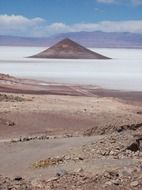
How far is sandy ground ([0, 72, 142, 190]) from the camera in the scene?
6.52m

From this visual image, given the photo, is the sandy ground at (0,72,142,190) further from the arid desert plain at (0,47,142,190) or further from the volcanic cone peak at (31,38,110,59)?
the volcanic cone peak at (31,38,110,59)

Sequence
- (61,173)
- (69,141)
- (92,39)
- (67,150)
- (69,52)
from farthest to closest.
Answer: (92,39)
(69,52)
(69,141)
(67,150)
(61,173)

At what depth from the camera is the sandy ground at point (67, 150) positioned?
21.4 feet

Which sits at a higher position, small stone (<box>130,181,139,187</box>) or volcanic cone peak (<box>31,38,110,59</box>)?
volcanic cone peak (<box>31,38,110,59</box>)

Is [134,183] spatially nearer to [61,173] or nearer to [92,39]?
[61,173]

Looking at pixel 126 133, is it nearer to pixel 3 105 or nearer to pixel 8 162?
pixel 8 162

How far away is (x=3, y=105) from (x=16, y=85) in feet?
29.5

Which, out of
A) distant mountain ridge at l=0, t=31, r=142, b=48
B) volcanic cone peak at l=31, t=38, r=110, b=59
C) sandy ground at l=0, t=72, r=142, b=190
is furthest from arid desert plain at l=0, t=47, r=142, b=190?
distant mountain ridge at l=0, t=31, r=142, b=48

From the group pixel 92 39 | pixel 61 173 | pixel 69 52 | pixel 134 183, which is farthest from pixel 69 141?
pixel 92 39

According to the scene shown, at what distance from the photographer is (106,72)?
3788 cm

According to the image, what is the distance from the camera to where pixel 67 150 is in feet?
29.3

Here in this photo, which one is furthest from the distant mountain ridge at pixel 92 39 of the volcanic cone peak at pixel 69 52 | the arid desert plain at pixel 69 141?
the arid desert plain at pixel 69 141

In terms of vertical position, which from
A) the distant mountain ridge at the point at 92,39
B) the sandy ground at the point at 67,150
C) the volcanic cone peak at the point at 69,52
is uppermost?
the distant mountain ridge at the point at 92,39

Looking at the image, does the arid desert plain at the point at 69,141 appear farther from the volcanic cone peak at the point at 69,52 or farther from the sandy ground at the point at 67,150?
the volcanic cone peak at the point at 69,52
